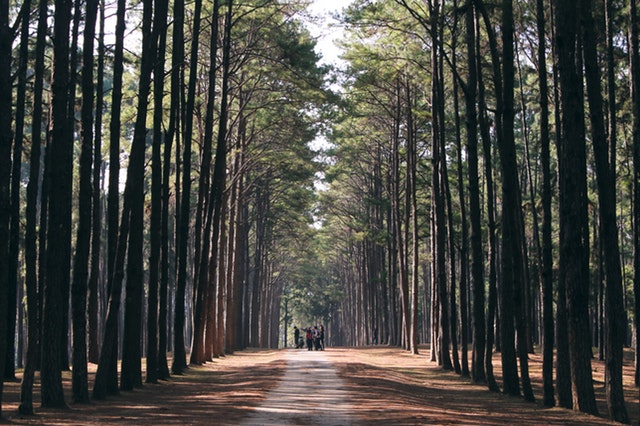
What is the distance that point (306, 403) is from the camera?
16.2 meters

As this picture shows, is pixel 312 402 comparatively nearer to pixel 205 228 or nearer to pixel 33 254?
pixel 33 254

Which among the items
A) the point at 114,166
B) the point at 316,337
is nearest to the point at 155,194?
the point at 114,166

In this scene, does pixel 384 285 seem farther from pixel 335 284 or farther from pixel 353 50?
pixel 335 284

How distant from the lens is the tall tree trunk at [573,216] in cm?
1584

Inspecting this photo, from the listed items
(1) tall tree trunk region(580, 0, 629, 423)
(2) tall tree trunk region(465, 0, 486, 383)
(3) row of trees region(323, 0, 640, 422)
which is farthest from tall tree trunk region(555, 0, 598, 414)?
(2) tall tree trunk region(465, 0, 486, 383)

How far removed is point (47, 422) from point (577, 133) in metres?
10.5

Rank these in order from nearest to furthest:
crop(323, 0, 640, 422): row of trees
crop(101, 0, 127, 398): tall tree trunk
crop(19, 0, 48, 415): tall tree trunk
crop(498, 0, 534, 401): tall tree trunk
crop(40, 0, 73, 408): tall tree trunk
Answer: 1. crop(19, 0, 48, 415): tall tree trunk
2. crop(40, 0, 73, 408): tall tree trunk
3. crop(323, 0, 640, 422): row of trees
4. crop(101, 0, 127, 398): tall tree trunk
5. crop(498, 0, 534, 401): tall tree trunk

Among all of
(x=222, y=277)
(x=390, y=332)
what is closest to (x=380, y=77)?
(x=222, y=277)

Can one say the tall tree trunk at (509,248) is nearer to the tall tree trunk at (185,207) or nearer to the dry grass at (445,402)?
the dry grass at (445,402)

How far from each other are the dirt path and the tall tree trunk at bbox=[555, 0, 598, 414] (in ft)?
14.3

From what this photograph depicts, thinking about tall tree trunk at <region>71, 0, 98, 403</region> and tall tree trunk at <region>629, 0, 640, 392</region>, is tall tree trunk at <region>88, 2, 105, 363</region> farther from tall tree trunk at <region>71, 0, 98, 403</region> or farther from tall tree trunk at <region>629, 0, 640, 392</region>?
tall tree trunk at <region>629, 0, 640, 392</region>

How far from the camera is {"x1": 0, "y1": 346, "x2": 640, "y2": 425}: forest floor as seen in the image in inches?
538

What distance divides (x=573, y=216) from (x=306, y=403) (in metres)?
6.11

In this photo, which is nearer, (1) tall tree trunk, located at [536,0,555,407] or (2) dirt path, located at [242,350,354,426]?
(2) dirt path, located at [242,350,354,426]
